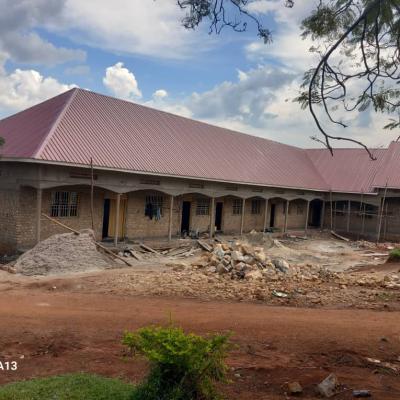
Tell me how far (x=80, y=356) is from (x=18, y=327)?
2.17 meters

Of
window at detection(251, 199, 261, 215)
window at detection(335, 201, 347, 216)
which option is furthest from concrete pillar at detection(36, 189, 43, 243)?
window at detection(335, 201, 347, 216)

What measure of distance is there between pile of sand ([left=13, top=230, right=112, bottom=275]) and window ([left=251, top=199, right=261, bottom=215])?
14693 millimetres

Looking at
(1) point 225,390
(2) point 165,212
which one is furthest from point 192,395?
(2) point 165,212

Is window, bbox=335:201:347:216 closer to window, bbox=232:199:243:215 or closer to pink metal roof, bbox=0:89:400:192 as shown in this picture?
pink metal roof, bbox=0:89:400:192

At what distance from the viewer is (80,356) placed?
7.44m

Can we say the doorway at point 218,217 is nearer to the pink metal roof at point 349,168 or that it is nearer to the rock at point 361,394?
the pink metal roof at point 349,168

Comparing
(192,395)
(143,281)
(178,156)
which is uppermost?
(178,156)

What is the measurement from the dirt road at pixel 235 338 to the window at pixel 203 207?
541 inches

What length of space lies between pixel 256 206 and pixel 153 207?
9578 mm

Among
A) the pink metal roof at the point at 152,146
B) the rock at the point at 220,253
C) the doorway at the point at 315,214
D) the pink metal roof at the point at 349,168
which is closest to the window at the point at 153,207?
the pink metal roof at the point at 152,146

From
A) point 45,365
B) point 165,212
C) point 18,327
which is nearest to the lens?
Result: point 45,365

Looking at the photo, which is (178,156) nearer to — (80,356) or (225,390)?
(80,356)

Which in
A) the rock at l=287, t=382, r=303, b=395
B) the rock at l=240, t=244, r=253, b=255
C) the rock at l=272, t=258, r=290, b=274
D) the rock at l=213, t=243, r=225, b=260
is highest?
the rock at l=287, t=382, r=303, b=395

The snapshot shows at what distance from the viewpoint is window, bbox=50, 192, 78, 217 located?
1836 cm
